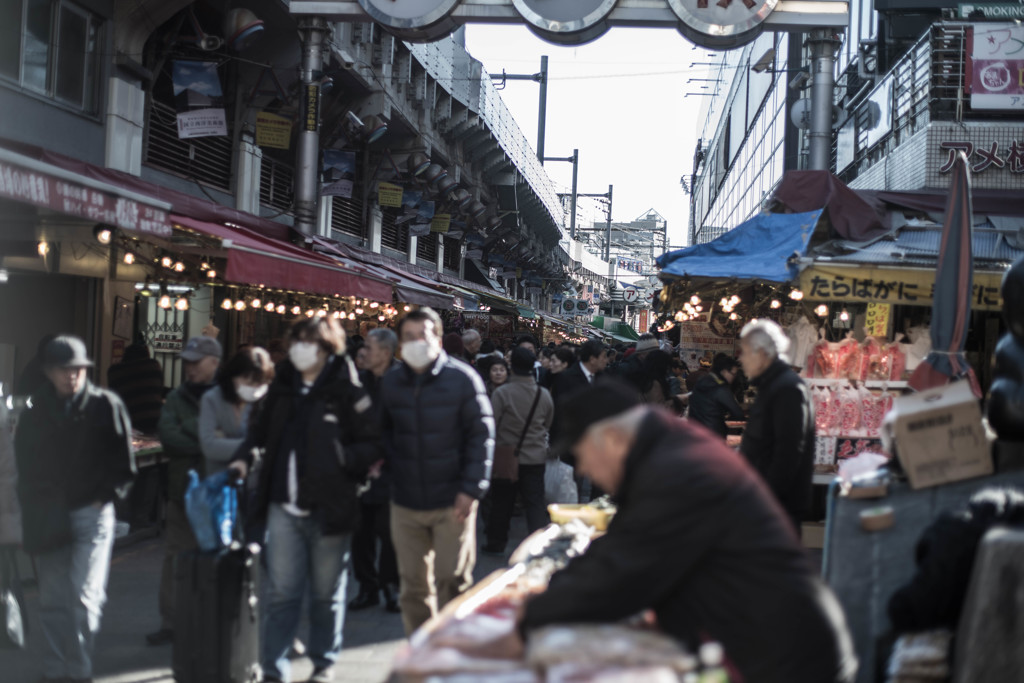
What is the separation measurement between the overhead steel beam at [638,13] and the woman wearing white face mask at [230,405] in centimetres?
868

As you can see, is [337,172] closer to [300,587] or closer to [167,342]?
[167,342]

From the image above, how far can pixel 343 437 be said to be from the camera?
509cm

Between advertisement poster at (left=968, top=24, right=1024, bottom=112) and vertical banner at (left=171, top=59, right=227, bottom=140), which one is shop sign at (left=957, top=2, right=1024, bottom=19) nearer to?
advertisement poster at (left=968, top=24, right=1024, bottom=112)

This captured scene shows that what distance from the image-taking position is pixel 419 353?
5188 millimetres

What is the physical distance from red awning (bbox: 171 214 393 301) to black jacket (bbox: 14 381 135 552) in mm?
3156

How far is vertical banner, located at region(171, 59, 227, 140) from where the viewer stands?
11836mm

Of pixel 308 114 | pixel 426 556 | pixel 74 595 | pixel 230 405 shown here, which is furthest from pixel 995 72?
pixel 74 595

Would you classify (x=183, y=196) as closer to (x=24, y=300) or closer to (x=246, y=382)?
(x=24, y=300)

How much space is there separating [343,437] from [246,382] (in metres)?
0.99

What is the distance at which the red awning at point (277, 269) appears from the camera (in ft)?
27.5

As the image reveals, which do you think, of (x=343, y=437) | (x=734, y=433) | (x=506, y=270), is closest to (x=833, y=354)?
(x=734, y=433)

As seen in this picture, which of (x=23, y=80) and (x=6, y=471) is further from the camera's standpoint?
(x=23, y=80)

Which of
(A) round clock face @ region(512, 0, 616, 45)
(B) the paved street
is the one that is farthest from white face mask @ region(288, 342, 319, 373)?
(A) round clock face @ region(512, 0, 616, 45)

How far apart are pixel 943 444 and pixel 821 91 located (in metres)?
11.4
